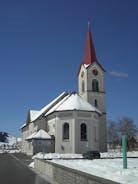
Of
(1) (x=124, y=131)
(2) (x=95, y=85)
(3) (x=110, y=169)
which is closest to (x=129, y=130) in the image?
(1) (x=124, y=131)

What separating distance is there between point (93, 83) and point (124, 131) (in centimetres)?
3414

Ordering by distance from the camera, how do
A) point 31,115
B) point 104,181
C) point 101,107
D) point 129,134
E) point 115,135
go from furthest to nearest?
1. point 115,135
2. point 129,134
3. point 31,115
4. point 101,107
5. point 104,181

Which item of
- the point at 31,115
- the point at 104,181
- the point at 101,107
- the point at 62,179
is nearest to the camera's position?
the point at 104,181

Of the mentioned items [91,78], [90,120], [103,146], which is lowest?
[103,146]

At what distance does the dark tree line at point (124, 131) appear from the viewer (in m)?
86.2

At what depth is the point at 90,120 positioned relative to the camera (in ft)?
159

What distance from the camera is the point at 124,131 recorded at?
8681 cm

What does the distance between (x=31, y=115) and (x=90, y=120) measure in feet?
87.4

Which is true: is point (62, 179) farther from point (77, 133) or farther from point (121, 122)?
point (121, 122)

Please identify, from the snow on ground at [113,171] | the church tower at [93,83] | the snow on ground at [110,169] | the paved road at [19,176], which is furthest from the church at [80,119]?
the snow on ground at [113,171]

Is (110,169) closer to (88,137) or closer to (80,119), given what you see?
(88,137)

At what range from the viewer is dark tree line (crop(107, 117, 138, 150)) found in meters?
86.2

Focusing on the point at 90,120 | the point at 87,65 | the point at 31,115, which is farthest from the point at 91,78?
the point at 31,115

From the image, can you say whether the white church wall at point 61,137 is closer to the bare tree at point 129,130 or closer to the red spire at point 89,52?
the red spire at point 89,52
